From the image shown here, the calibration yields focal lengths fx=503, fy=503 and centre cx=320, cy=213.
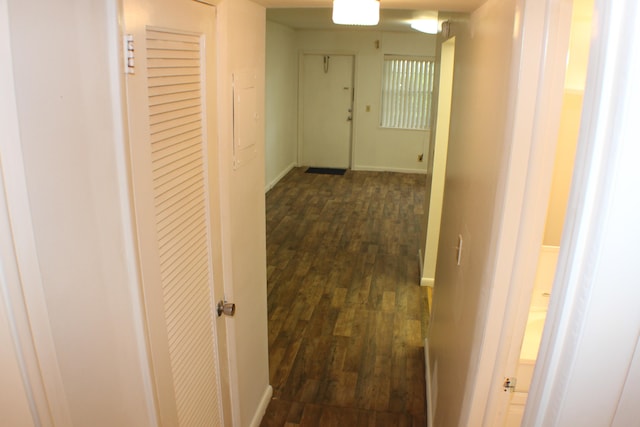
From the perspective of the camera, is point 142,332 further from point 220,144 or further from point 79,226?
point 220,144

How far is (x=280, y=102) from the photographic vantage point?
7.43 m

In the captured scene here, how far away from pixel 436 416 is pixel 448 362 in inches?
15.1

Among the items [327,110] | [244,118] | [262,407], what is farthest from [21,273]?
[327,110]

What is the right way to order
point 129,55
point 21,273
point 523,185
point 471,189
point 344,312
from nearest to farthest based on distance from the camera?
1. point 21,273
2. point 129,55
3. point 523,185
4. point 471,189
5. point 344,312

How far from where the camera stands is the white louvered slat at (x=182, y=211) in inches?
53.5

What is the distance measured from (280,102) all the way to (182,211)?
20.0 ft

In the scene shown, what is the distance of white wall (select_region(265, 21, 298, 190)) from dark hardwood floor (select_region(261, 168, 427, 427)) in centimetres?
83

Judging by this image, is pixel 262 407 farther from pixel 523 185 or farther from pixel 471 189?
pixel 523 185

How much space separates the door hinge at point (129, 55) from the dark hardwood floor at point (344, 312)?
6.92 ft

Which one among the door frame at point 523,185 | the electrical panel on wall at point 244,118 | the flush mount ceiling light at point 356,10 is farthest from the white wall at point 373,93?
Result: the door frame at point 523,185

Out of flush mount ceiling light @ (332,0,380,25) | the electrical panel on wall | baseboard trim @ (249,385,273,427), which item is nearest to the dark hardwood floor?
baseboard trim @ (249,385,273,427)

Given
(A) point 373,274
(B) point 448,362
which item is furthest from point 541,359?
(A) point 373,274

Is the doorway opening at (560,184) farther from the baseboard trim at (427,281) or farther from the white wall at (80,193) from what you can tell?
the baseboard trim at (427,281)

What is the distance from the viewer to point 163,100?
137 centimetres
